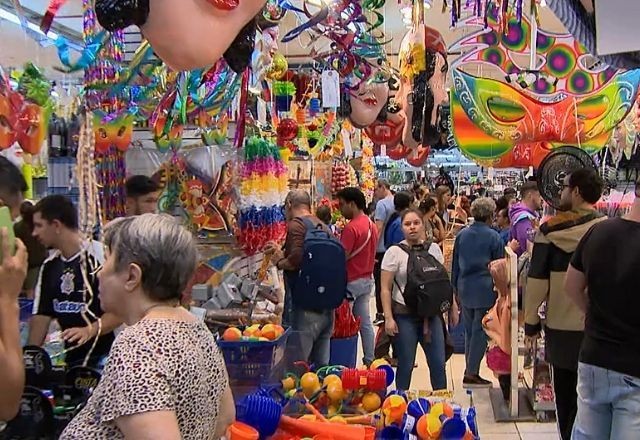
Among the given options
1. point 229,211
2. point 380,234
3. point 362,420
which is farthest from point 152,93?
point 380,234

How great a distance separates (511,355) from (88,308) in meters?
2.92

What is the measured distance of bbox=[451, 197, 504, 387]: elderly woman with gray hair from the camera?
5320 millimetres

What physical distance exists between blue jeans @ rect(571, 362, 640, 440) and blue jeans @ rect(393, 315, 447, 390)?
5.15 ft

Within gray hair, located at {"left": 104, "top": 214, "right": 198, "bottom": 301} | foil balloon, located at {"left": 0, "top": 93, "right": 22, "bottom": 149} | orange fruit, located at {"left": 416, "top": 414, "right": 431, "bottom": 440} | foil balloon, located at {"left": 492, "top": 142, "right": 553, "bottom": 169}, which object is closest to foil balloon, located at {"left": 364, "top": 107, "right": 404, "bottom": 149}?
foil balloon, located at {"left": 492, "top": 142, "right": 553, "bottom": 169}

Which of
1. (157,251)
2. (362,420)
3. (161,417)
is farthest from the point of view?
(362,420)

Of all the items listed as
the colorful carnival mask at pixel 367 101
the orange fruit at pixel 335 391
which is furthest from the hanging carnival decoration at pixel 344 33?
the orange fruit at pixel 335 391

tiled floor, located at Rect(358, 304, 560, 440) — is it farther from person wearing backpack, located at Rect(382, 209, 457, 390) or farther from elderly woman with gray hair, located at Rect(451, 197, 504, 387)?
person wearing backpack, located at Rect(382, 209, 457, 390)

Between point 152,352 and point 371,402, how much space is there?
159 cm

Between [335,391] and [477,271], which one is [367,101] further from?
[335,391]

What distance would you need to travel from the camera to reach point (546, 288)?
3.83 metres

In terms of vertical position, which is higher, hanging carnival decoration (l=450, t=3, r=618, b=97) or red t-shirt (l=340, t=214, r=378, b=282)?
hanging carnival decoration (l=450, t=3, r=618, b=97)

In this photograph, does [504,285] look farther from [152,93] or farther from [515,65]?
[152,93]

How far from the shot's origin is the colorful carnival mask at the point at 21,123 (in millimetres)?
2795

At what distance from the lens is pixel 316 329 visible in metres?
4.61
